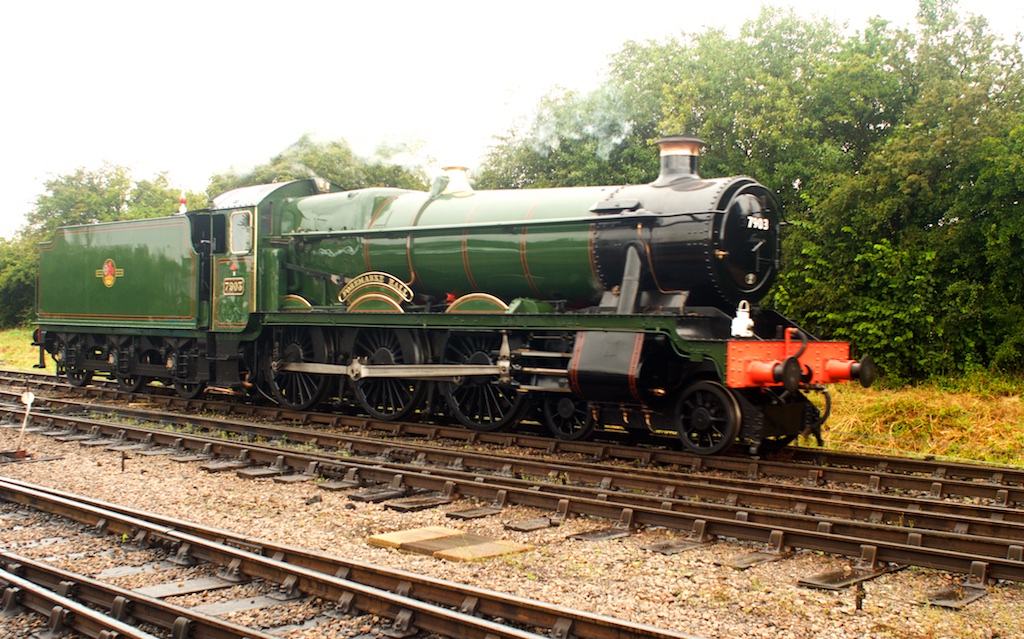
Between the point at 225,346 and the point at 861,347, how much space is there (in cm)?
966

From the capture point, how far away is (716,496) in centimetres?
749

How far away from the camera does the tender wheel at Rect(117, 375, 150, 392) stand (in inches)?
605

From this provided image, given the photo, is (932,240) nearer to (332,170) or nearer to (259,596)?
(259,596)

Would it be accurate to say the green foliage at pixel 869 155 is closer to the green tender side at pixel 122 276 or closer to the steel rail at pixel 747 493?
the steel rail at pixel 747 493

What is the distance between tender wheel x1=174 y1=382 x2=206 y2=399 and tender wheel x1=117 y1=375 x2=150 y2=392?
1.20 meters

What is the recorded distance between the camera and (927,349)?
13789mm

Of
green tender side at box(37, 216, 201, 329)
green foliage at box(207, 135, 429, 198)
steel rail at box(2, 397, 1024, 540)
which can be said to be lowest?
steel rail at box(2, 397, 1024, 540)

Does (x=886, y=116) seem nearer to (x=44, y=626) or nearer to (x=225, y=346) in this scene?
(x=225, y=346)

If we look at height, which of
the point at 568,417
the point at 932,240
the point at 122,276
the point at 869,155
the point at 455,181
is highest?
the point at 869,155

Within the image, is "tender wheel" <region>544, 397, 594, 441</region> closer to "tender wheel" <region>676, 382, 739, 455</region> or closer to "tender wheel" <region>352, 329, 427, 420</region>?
"tender wheel" <region>676, 382, 739, 455</region>

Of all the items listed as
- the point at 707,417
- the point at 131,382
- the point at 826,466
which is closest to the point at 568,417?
the point at 707,417

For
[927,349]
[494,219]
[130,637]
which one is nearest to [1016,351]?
[927,349]

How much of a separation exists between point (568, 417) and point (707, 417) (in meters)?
1.85

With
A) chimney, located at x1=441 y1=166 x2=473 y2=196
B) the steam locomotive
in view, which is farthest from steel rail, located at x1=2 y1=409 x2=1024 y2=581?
chimney, located at x1=441 y1=166 x2=473 y2=196
